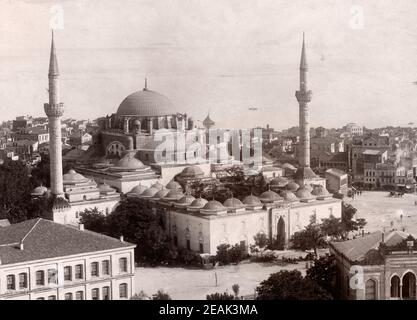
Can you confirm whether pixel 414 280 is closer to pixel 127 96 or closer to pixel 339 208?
pixel 339 208

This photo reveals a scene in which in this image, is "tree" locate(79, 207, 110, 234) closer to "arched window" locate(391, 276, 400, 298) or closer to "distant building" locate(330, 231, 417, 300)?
"distant building" locate(330, 231, 417, 300)

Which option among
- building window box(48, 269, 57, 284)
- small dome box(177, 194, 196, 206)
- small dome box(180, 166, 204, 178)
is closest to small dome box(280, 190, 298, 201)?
small dome box(177, 194, 196, 206)

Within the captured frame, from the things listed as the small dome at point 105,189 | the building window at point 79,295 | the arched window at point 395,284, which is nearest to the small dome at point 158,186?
the small dome at point 105,189

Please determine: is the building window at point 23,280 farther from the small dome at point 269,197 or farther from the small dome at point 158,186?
the small dome at point 158,186

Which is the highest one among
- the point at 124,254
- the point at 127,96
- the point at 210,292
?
the point at 127,96

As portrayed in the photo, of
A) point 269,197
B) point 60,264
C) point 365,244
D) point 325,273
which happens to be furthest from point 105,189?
point 365,244

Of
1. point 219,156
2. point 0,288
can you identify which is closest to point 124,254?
point 0,288
